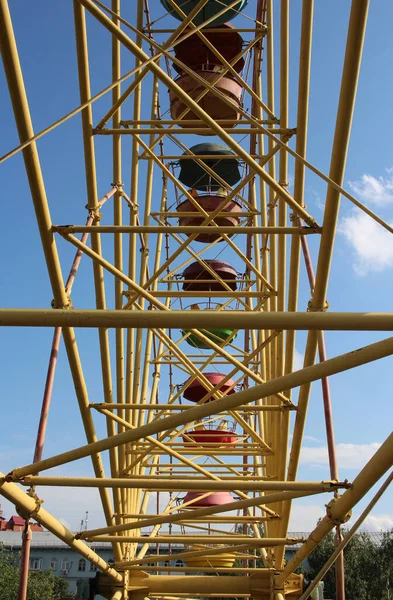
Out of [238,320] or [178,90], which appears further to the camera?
[178,90]

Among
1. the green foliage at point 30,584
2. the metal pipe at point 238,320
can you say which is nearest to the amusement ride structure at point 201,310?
the metal pipe at point 238,320

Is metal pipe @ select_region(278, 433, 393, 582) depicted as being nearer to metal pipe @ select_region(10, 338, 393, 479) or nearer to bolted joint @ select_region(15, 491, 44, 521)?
metal pipe @ select_region(10, 338, 393, 479)

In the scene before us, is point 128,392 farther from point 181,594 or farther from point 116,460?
point 181,594

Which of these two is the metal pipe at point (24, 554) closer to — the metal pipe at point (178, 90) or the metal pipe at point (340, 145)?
the metal pipe at point (340, 145)

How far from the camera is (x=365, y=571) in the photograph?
44938mm

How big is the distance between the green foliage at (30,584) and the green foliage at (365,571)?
18.4 metres

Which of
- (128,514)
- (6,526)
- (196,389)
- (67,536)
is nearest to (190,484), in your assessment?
(67,536)

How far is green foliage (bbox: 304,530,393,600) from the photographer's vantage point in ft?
144

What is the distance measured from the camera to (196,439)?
51.4 ft

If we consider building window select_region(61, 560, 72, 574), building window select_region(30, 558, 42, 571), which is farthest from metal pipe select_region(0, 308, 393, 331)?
building window select_region(30, 558, 42, 571)

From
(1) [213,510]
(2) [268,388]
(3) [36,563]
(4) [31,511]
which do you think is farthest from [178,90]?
(3) [36,563]

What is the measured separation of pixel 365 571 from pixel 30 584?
23244 mm

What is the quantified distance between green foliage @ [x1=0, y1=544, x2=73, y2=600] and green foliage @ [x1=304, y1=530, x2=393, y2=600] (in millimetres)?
18437

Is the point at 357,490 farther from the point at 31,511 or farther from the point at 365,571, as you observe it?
the point at 365,571
